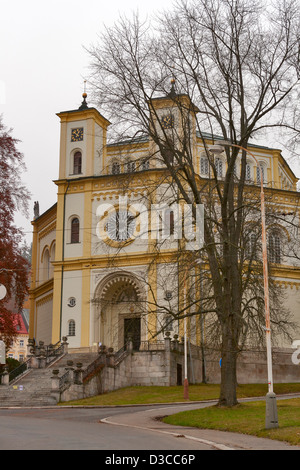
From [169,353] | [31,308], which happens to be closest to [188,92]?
[169,353]

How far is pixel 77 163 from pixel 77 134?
2366 mm

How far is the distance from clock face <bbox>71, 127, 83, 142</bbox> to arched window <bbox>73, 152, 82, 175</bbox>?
3.71 feet

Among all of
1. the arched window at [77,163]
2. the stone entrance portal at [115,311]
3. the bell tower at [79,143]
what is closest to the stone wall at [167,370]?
the stone entrance portal at [115,311]

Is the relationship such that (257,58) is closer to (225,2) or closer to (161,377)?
(225,2)

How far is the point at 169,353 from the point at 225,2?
24300 millimetres

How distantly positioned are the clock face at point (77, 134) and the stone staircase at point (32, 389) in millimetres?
18289

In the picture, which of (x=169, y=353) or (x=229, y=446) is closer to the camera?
(x=229, y=446)

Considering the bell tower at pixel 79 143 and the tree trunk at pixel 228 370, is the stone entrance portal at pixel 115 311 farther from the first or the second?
the tree trunk at pixel 228 370

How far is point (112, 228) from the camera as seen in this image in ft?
161

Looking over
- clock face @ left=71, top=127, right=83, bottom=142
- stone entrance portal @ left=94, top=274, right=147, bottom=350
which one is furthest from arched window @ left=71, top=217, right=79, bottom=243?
clock face @ left=71, top=127, right=83, bottom=142

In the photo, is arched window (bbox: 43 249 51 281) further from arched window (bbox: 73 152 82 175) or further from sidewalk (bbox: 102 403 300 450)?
sidewalk (bbox: 102 403 300 450)

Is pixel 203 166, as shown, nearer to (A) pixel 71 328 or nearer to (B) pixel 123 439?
(A) pixel 71 328

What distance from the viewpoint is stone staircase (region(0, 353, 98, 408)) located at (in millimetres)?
35812

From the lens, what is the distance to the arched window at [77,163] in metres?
53.9
